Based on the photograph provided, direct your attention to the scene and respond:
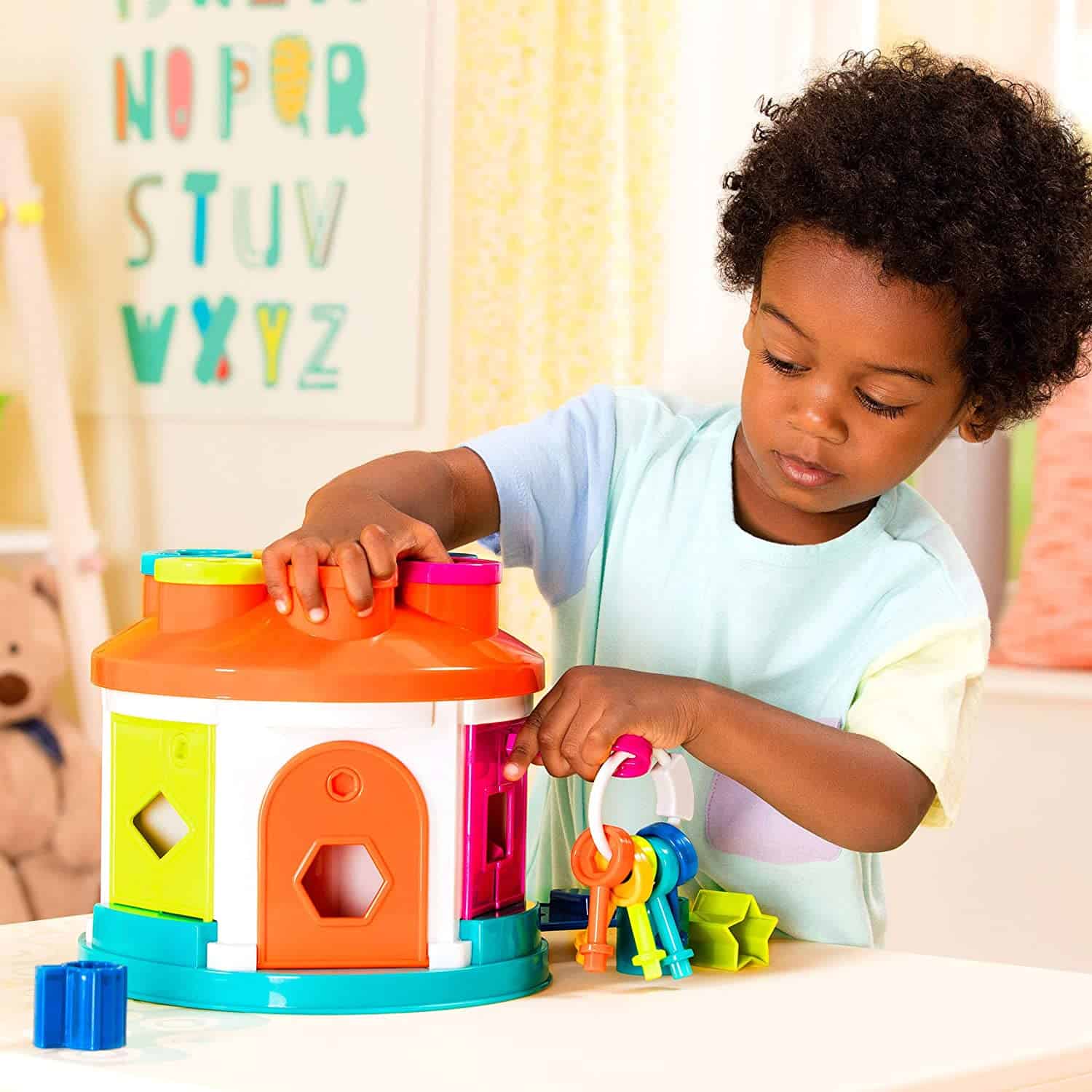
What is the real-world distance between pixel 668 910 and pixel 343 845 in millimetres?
160

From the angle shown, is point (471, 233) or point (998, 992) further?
point (471, 233)

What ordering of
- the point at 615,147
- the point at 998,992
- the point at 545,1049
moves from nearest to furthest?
the point at 545,1049
the point at 998,992
the point at 615,147

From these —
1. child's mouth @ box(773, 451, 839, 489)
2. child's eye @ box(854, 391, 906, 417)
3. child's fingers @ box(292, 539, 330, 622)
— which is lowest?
child's fingers @ box(292, 539, 330, 622)

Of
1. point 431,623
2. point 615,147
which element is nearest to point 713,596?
point 431,623

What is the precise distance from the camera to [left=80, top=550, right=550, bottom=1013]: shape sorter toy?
0.66 meters

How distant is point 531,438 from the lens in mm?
1001

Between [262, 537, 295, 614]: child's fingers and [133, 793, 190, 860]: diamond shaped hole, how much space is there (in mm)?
99

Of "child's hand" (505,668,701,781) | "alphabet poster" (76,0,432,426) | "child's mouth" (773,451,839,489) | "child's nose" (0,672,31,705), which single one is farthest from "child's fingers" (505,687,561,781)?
"child's nose" (0,672,31,705)

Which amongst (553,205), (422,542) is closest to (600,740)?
(422,542)

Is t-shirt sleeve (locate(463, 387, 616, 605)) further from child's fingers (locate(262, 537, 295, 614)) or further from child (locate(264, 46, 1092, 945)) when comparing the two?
child's fingers (locate(262, 537, 295, 614))

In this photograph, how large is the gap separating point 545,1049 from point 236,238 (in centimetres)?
166

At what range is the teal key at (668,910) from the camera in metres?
0.73

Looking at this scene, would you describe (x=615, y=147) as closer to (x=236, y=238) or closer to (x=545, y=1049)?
(x=236, y=238)

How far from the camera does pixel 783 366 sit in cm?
89
